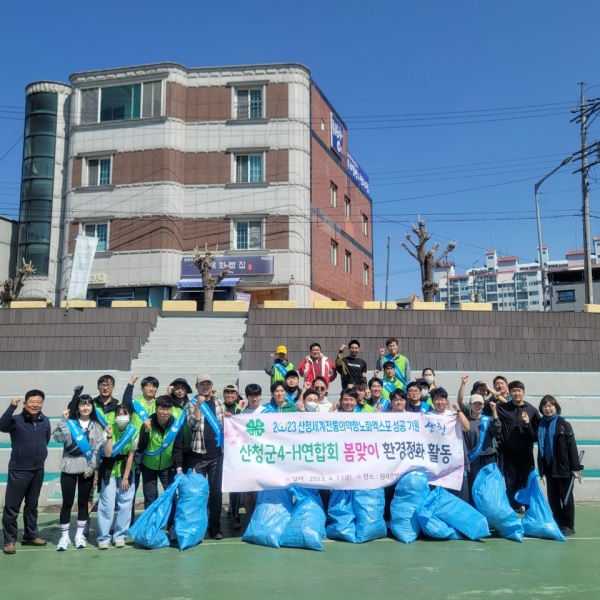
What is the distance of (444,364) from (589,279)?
12.2m

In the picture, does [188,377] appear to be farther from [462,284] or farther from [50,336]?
[462,284]

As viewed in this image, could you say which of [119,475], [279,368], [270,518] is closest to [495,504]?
[270,518]

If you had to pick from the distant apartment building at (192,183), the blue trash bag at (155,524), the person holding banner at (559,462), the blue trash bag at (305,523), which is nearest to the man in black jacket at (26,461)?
the blue trash bag at (155,524)

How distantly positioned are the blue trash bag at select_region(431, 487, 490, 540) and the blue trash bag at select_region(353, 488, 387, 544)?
587 millimetres

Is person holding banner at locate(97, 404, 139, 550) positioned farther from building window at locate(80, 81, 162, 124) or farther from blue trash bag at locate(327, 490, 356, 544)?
building window at locate(80, 81, 162, 124)

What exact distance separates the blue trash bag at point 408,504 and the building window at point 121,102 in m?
25.6

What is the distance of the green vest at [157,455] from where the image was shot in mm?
6564

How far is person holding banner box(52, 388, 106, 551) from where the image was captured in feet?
20.5

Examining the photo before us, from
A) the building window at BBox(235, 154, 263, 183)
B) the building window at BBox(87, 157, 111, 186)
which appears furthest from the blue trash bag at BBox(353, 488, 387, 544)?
the building window at BBox(87, 157, 111, 186)

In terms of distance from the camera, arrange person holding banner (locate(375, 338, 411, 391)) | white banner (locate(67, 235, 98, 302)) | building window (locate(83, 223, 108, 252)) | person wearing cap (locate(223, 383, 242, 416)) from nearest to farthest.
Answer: person wearing cap (locate(223, 383, 242, 416)) → person holding banner (locate(375, 338, 411, 391)) → white banner (locate(67, 235, 98, 302)) → building window (locate(83, 223, 108, 252))

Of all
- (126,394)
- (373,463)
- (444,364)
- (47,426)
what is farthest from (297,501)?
(444,364)

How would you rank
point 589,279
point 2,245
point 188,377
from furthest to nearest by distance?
point 2,245, point 589,279, point 188,377

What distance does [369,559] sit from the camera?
5.78 metres

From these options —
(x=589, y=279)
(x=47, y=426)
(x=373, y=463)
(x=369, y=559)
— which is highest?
(x=589, y=279)
